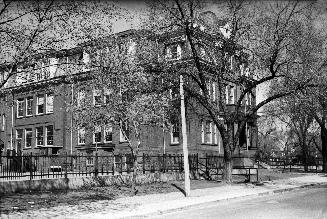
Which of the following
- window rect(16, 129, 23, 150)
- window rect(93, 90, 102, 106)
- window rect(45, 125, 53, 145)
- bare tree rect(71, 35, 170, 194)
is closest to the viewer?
bare tree rect(71, 35, 170, 194)

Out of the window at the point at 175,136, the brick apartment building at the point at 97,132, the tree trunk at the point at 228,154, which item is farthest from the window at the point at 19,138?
the tree trunk at the point at 228,154

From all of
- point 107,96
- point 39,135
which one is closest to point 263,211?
point 107,96

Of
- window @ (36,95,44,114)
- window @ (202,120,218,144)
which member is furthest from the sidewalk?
window @ (36,95,44,114)

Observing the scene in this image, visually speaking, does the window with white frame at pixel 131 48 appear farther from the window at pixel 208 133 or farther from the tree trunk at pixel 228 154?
the window at pixel 208 133

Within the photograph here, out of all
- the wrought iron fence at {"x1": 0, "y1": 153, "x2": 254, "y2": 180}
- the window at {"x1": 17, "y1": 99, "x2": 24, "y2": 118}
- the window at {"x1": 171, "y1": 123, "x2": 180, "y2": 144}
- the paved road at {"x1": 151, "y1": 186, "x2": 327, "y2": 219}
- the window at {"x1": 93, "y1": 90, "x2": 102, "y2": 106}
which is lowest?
the paved road at {"x1": 151, "y1": 186, "x2": 327, "y2": 219}

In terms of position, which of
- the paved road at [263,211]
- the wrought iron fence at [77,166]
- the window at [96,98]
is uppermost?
the window at [96,98]

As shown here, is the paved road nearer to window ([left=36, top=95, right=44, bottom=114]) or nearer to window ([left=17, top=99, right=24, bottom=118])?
window ([left=36, top=95, right=44, bottom=114])

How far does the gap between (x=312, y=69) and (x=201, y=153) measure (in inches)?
564

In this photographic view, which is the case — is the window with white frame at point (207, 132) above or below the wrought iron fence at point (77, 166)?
above

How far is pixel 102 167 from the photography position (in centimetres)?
2198

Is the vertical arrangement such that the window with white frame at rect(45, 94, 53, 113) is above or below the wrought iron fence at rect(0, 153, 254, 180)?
above

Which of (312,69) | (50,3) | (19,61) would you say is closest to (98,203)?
(19,61)

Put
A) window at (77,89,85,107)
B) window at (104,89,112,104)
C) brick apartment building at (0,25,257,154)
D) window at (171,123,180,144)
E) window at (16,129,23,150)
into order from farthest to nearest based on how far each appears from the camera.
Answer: window at (16,129,23,150), window at (171,123,180,144), brick apartment building at (0,25,257,154), window at (77,89,85,107), window at (104,89,112,104)

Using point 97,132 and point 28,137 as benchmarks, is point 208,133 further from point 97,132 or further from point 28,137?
point 28,137
